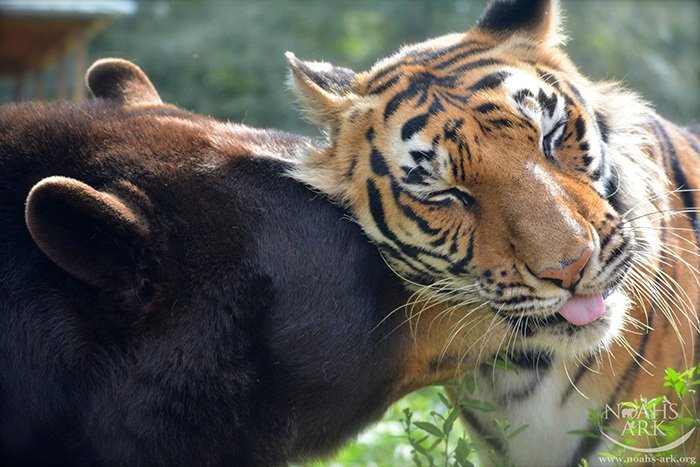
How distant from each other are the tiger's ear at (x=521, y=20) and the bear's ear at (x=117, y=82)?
1447mm

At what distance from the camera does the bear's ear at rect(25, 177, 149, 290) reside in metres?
3.09

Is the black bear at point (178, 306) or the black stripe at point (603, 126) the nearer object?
the black bear at point (178, 306)

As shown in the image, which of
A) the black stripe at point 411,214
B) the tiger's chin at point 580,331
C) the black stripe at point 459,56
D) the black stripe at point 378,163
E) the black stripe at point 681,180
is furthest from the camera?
the black stripe at point 681,180

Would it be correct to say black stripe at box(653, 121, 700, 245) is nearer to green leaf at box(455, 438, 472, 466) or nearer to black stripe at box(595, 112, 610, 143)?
black stripe at box(595, 112, 610, 143)

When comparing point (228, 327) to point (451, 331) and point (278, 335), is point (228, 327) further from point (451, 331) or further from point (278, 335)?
point (451, 331)

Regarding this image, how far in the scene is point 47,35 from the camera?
483 inches

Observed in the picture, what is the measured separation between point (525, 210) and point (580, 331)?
498 mm

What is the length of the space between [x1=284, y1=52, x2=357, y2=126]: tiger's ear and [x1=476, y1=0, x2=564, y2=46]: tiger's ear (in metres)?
0.61

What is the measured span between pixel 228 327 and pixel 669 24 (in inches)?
499

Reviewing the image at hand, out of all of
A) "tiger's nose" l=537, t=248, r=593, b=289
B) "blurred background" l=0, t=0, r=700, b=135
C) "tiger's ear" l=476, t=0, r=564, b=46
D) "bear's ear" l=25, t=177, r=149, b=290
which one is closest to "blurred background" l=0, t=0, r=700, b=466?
"blurred background" l=0, t=0, r=700, b=135

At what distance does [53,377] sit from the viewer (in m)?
3.32

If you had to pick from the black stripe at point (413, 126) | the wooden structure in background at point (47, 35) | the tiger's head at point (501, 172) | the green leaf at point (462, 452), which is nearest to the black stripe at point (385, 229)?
the tiger's head at point (501, 172)

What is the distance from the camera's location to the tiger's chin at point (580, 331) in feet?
11.0

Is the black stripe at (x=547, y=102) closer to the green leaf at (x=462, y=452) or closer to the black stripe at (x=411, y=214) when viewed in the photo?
the black stripe at (x=411, y=214)
